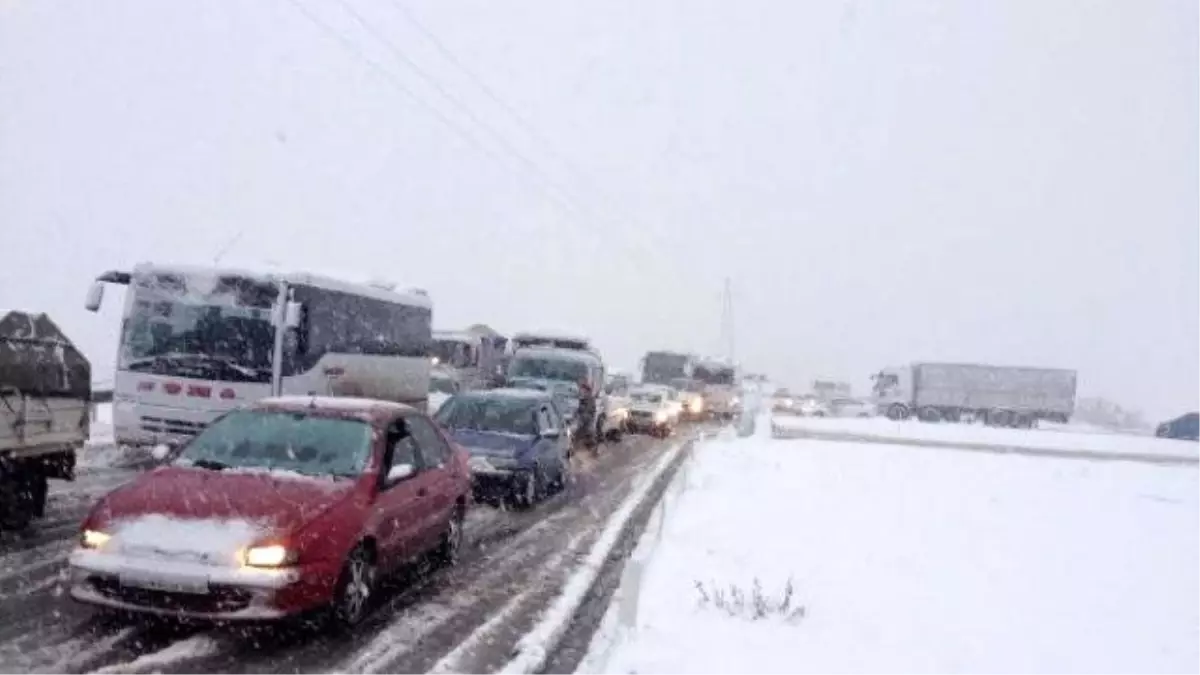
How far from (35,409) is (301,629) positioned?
444 centimetres

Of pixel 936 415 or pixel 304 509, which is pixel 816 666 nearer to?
pixel 304 509

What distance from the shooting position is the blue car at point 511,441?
14320 mm

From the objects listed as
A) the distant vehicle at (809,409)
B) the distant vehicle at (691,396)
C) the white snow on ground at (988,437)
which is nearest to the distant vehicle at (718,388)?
the distant vehicle at (691,396)

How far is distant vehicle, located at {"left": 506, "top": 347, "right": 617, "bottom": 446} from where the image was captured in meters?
26.5

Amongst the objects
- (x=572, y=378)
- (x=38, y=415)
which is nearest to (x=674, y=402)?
(x=572, y=378)

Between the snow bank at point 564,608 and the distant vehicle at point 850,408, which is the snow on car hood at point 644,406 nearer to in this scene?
the snow bank at point 564,608

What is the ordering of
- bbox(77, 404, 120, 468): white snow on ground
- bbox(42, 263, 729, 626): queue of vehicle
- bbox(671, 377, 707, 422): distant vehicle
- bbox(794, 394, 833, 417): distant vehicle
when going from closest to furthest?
bbox(42, 263, 729, 626): queue of vehicle
bbox(77, 404, 120, 468): white snow on ground
bbox(671, 377, 707, 422): distant vehicle
bbox(794, 394, 833, 417): distant vehicle

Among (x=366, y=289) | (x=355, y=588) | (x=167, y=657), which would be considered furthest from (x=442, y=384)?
(x=167, y=657)

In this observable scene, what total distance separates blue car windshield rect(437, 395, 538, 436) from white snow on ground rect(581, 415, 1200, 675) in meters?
2.52

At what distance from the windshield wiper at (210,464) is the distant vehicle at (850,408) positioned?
52.8 metres

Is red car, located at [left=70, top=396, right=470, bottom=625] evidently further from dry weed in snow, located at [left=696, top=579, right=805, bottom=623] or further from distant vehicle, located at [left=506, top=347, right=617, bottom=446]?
distant vehicle, located at [left=506, top=347, right=617, bottom=446]

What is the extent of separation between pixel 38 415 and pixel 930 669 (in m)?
8.35

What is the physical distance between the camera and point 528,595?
8930 mm

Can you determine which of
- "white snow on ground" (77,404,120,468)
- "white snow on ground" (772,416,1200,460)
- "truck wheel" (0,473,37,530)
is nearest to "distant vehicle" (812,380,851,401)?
"white snow on ground" (772,416,1200,460)
